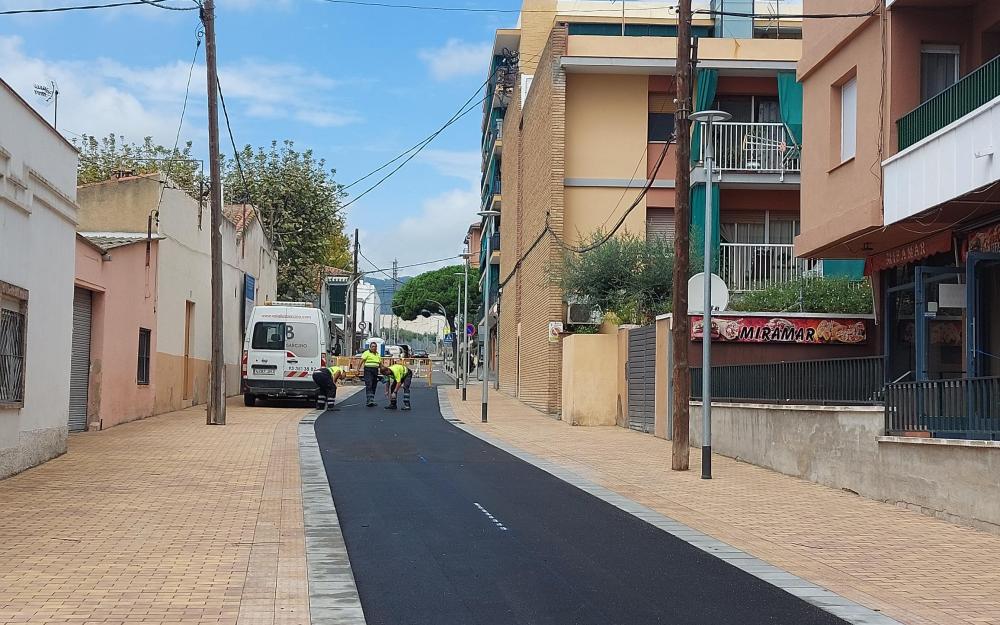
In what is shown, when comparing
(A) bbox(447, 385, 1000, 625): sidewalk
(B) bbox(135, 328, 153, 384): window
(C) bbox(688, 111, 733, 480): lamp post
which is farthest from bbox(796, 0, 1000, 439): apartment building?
(B) bbox(135, 328, 153, 384): window

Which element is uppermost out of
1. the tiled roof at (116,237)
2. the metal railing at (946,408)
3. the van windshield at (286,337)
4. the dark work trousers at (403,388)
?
the tiled roof at (116,237)

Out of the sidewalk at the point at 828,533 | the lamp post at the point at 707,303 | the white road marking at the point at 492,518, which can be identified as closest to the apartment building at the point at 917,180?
the sidewalk at the point at 828,533

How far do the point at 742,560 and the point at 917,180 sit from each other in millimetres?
6998

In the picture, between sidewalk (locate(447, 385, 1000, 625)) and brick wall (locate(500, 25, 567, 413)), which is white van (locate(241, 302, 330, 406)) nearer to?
brick wall (locate(500, 25, 567, 413))

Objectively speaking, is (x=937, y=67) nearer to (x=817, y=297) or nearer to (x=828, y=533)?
(x=817, y=297)

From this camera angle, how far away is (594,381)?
26312mm

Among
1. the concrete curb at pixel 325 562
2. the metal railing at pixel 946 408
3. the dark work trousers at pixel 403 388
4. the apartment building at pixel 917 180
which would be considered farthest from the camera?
the dark work trousers at pixel 403 388

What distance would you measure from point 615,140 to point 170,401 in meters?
13.3

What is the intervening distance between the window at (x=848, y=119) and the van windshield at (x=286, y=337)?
622 inches

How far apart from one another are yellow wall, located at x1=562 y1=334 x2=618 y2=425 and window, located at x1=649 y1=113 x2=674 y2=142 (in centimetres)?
712

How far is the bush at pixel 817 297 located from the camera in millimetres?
21203

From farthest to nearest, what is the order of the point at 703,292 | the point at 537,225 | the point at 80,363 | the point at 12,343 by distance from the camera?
the point at 537,225
the point at 80,363
the point at 703,292
the point at 12,343

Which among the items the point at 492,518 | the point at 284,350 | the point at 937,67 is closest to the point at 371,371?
the point at 284,350

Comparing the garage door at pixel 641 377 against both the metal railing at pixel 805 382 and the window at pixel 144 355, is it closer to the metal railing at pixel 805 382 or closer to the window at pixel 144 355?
the metal railing at pixel 805 382
